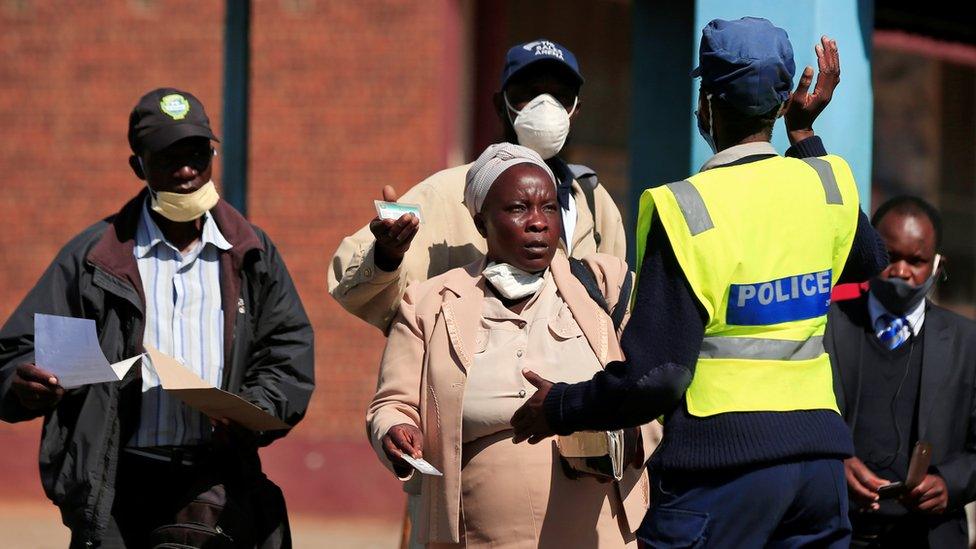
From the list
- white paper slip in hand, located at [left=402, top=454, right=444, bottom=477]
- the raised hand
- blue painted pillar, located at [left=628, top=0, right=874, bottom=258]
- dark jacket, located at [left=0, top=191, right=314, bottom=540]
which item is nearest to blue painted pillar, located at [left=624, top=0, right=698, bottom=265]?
blue painted pillar, located at [left=628, top=0, right=874, bottom=258]

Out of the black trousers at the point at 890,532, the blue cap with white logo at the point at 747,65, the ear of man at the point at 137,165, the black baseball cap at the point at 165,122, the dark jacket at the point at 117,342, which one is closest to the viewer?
the blue cap with white logo at the point at 747,65

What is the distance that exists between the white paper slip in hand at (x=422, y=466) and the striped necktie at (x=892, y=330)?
1871mm

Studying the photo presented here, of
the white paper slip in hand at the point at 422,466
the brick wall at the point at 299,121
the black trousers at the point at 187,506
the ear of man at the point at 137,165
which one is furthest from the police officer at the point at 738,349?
the brick wall at the point at 299,121

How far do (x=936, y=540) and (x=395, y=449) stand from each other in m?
2.11

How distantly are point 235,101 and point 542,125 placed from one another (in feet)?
19.0

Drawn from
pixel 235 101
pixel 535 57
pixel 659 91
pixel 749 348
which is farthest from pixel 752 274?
pixel 235 101

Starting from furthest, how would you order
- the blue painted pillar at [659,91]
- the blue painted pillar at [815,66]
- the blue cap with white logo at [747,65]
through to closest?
1. the blue painted pillar at [659,91]
2. the blue painted pillar at [815,66]
3. the blue cap with white logo at [747,65]

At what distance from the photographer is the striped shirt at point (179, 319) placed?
15.1 ft

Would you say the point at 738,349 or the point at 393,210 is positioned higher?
the point at 393,210

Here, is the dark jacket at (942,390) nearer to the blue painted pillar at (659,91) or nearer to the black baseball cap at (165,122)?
the black baseball cap at (165,122)

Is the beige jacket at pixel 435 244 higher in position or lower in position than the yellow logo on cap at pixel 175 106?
lower

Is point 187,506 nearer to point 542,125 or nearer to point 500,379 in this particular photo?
point 500,379

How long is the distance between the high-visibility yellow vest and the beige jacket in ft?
4.24

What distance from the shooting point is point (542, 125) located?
188 inches
